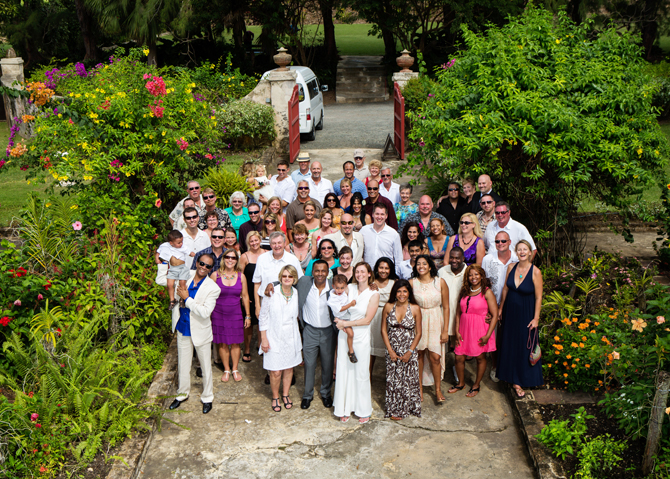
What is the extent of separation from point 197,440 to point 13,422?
5.65 feet

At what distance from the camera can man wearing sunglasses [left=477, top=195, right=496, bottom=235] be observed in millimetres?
7637

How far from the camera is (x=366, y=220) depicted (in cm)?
813

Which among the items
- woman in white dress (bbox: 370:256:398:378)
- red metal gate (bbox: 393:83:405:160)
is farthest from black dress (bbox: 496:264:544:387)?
red metal gate (bbox: 393:83:405:160)

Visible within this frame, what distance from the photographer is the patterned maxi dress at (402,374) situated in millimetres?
6422

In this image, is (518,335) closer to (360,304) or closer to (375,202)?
(360,304)

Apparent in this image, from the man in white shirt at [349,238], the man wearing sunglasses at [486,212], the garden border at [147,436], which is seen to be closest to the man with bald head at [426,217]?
the man wearing sunglasses at [486,212]

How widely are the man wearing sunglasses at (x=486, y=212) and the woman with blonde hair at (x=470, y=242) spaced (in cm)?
34

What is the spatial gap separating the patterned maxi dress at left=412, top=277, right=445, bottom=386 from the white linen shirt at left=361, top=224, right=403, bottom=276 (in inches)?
32.2

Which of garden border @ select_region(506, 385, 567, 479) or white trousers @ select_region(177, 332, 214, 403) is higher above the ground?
white trousers @ select_region(177, 332, 214, 403)

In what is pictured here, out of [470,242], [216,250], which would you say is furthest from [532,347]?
[216,250]

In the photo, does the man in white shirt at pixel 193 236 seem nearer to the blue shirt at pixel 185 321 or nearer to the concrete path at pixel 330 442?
the blue shirt at pixel 185 321

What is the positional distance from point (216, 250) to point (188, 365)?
133cm

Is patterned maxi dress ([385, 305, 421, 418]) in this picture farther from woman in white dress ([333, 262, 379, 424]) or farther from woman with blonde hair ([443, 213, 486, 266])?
woman with blonde hair ([443, 213, 486, 266])

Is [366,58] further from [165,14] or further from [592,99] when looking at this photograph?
[592,99]
